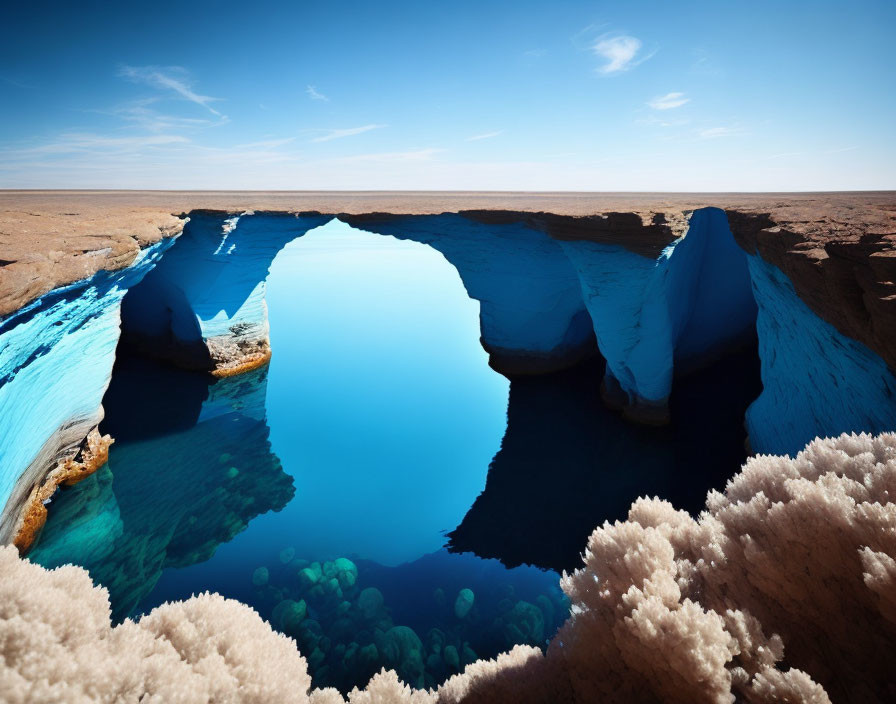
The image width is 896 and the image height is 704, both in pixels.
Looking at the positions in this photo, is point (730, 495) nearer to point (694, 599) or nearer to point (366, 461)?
point (694, 599)

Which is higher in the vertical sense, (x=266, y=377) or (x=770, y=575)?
(x=770, y=575)

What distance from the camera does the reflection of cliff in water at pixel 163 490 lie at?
16.2 feet

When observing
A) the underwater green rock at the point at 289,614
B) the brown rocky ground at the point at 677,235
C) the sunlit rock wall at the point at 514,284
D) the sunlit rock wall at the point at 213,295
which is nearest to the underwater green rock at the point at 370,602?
the underwater green rock at the point at 289,614

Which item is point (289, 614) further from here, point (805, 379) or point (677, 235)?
point (677, 235)

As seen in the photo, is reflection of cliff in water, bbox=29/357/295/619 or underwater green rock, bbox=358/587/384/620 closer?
underwater green rock, bbox=358/587/384/620

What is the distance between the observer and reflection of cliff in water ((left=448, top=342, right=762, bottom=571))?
539 cm

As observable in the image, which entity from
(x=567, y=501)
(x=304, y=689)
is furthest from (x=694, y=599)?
(x=567, y=501)

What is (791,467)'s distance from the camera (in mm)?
1327

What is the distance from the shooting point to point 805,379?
417cm

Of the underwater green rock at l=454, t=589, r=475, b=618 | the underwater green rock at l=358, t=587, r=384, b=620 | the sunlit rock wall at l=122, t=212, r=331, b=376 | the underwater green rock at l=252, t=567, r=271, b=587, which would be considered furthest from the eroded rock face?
the sunlit rock wall at l=122, t=212, r=331, b=376

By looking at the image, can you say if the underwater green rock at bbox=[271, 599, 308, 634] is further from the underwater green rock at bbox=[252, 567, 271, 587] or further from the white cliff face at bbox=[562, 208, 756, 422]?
the white cliff face at bbox=[562, 208, 756, 422]

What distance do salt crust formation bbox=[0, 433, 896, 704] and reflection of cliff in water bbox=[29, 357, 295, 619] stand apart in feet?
13.9

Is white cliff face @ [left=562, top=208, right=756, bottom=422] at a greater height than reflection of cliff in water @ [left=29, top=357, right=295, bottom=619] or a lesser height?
greater

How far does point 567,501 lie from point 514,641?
2.30 m
